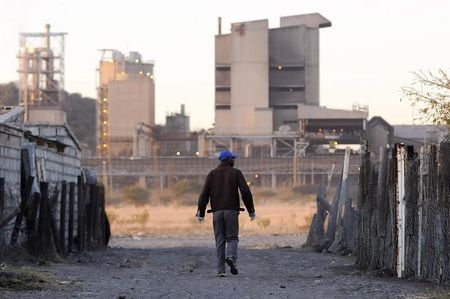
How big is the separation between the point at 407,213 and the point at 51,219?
830 centimetres

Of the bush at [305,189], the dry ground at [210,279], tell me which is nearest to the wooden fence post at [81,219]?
the dry ground at [210,279]

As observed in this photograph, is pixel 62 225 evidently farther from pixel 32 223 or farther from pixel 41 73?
pixel 41 73

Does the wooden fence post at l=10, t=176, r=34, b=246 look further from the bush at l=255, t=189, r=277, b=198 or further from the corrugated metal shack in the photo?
the bush at l=255, t=189, r=277, b=198

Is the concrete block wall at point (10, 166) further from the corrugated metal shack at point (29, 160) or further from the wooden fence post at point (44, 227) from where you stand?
the wooden fence post at point (44, 227)

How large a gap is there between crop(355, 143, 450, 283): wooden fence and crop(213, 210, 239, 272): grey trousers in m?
2.32

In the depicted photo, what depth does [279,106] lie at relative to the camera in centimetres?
10406

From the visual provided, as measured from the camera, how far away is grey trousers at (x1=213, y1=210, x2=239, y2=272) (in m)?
16.8

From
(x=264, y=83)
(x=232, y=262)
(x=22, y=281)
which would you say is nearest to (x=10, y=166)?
(x=232, y=262)

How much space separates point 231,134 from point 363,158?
272 feet

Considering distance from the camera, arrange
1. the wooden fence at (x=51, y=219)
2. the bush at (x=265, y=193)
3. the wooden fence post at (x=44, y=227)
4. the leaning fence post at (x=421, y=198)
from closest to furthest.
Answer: the leaning fence post at (x=421, y=198) → the wooden fence at (x=51, y=219) → the wooden fence post at (x=44, y=227) → the bush at (x=265, y=193)

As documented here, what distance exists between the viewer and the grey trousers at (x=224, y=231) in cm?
1684

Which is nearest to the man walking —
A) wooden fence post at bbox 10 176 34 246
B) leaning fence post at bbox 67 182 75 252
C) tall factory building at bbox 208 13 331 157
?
wooden fence post at bbox 10 176 34 246

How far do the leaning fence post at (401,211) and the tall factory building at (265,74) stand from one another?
82778 millimetres

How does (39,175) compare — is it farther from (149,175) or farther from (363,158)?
(149,175)
